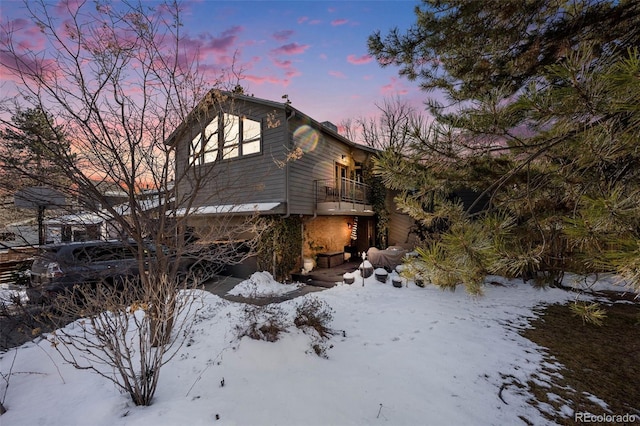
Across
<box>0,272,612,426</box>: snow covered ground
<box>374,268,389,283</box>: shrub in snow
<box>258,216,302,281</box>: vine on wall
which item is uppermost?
<box>258,216,302,281</box>: vine on wall

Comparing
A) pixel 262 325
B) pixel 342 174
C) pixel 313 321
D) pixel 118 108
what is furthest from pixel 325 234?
pixel 118 108

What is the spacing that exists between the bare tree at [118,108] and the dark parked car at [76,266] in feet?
1.03

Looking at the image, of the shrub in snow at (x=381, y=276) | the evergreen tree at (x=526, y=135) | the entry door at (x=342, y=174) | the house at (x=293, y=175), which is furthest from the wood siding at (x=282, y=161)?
the evergreen tree at (x=526, y=135)

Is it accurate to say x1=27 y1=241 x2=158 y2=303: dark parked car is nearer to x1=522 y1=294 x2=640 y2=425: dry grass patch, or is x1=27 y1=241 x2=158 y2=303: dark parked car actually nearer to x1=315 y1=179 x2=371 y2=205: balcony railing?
x1=522 y1=294 x2=640 y2=425: dry grass patch

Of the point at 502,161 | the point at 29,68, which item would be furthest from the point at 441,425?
the point at 29,68

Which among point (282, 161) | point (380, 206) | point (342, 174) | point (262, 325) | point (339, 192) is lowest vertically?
point (262, 325)

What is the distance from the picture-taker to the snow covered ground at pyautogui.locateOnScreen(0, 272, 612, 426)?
2537mm

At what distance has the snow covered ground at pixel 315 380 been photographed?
99.9 inches

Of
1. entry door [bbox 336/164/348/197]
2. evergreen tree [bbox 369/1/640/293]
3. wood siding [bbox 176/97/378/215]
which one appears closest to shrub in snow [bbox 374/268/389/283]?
wood siding [bbox 176/97/378/215]

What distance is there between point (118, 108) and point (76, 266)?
7.47ft

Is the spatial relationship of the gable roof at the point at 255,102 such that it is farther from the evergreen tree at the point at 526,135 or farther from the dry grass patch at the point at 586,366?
the dry grass patch at the point at 586,366

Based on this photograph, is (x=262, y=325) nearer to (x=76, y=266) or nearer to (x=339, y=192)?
(x=76, y=266)

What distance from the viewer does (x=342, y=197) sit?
39.5 feet

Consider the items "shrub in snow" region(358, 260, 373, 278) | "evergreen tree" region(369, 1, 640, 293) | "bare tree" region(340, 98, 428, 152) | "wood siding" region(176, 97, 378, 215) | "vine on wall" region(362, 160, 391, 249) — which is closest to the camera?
"evergreen tree" region(369, 1, 640, 293)
